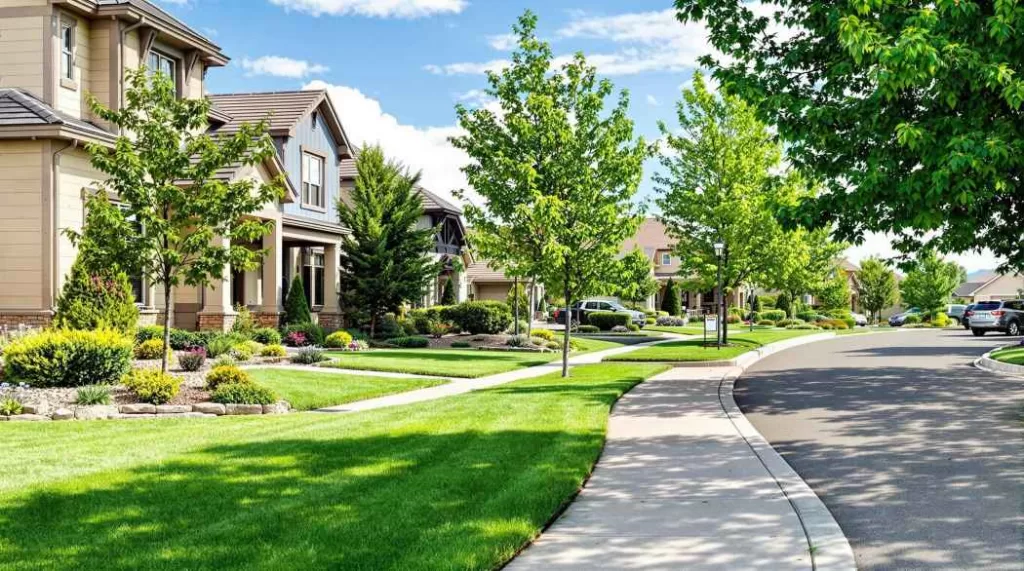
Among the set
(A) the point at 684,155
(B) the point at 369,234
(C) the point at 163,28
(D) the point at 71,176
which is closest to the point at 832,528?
(D) the point at 71,176

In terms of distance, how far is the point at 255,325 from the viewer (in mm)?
26438

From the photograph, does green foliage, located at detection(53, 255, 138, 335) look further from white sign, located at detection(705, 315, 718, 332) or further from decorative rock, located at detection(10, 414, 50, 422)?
white sign, located at detection(705, 315, 718, 332)

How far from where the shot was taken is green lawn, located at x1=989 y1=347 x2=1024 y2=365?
22.8 metres

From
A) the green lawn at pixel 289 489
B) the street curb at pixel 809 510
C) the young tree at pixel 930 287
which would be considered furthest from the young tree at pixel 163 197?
the young tree at pixel 930 287

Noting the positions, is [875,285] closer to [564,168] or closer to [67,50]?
[564,168]

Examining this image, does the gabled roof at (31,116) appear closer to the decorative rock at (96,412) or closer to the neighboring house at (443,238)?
the decorative rock at (96,412)

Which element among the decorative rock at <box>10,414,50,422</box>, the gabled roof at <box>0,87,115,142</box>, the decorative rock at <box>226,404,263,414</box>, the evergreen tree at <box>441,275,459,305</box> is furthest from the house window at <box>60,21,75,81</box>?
the evergreen tree at <box>441,275,459,305</box>

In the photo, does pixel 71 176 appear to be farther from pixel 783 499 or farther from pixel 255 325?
pixel 783 499

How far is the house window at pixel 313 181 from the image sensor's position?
30.0 meters

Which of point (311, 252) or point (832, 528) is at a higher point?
point (311, 252)

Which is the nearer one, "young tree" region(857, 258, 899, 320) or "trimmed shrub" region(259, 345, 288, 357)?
"trimmed shrub" region(259, 345, 288, 357)

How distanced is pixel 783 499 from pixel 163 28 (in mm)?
20433

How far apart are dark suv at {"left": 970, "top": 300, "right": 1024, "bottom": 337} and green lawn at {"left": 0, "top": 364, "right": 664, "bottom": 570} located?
3840 cm

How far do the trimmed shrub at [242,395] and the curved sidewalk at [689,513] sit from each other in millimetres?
5861
